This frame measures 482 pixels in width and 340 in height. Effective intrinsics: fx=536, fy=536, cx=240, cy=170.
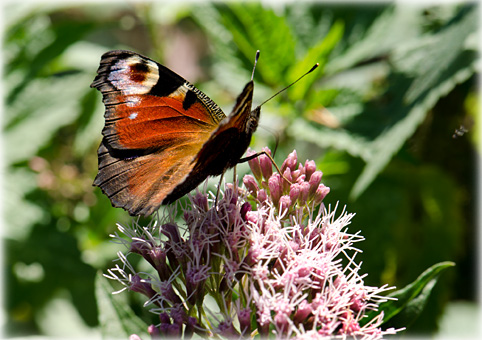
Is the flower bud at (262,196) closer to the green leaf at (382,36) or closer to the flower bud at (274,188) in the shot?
the flower bud at (274,188)

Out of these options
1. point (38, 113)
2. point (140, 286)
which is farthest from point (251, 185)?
point (38, 113)

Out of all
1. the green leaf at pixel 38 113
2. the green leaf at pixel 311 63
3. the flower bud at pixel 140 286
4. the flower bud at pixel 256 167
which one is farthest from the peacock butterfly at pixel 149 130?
the green leaf at pixel 38 113

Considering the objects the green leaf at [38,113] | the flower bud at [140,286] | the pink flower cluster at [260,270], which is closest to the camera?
the pink flower cluster at [260,270]

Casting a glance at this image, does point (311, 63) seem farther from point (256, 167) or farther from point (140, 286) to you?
point (140, 286)

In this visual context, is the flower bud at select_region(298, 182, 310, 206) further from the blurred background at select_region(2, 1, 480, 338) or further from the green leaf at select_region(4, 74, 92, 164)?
the green leaf at select_region(4, 74, 92, 164)

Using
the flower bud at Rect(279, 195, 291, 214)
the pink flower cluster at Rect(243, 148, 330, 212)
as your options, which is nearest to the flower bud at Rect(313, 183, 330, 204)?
the pink flower cluster at Rect(243, 148, 330, 212)

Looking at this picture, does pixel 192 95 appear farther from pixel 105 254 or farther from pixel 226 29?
pixel 105 254
